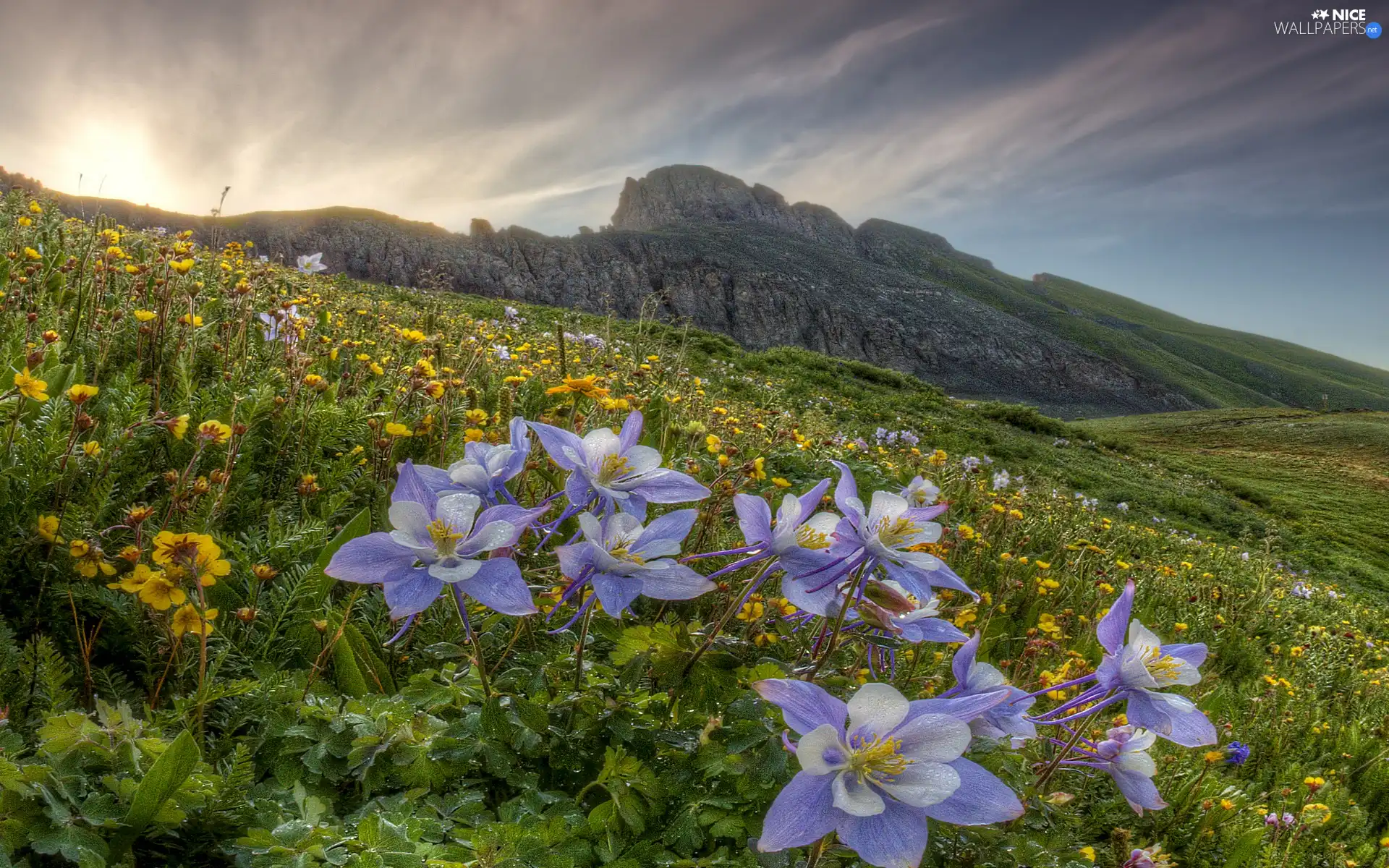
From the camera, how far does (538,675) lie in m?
1.16

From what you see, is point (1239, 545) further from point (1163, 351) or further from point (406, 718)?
point (1163, 351)

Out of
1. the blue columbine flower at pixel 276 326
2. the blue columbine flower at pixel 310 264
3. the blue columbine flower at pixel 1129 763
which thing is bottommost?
the blue columbine flower at pixel 1129 763

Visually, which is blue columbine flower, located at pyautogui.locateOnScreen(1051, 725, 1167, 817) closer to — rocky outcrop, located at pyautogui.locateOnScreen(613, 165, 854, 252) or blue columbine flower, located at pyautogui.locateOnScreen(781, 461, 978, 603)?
blue columbine flower, located at pyautogui.locateOnScreen(781, 461, 978, 603)

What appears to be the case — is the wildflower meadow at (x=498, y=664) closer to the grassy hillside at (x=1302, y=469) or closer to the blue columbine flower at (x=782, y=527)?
the blue columbine flower at (x=782, y=527)

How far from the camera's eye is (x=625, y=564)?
889mm

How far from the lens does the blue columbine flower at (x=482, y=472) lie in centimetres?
102

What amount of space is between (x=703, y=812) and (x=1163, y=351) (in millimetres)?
102347

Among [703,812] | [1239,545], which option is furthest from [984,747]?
[1239,545]

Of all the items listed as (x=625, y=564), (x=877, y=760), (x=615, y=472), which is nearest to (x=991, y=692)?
(x=877, y=760)

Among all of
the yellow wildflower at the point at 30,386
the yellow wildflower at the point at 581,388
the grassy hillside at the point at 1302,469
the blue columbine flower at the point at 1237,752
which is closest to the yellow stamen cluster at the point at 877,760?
the yellow wildflower at the point at 581,388

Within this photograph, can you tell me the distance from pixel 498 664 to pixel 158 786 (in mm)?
580

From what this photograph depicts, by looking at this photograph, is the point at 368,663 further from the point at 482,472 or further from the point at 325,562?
the point at 482,472

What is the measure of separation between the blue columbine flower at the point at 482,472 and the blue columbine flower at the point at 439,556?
0.27 feet

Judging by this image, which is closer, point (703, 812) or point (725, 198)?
point (703, 812)
